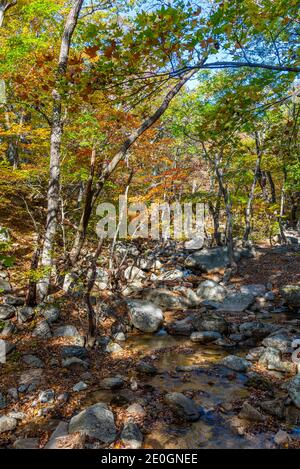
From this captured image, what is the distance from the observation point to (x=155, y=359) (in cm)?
700

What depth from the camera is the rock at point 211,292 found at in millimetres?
11852

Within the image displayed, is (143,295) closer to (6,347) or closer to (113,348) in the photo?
(113,348)

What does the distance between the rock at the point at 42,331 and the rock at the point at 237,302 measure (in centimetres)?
624

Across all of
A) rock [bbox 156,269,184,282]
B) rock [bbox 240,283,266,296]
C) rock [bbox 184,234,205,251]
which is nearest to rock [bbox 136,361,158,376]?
rock [bbox 240,283,266,296]

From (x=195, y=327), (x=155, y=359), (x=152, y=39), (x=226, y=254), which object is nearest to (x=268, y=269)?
(x=226, y=254)

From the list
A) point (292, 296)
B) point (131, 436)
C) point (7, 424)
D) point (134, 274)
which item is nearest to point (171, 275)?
point (134, 274)

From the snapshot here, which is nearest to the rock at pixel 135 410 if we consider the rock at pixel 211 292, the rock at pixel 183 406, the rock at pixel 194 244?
the rock at pixel 183 406

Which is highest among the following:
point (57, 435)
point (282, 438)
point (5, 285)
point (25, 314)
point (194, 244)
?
point (194, 244)

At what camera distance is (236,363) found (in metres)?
6.62

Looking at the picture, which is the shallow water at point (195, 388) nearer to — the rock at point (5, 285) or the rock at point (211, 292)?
the rock at point (211, 292)

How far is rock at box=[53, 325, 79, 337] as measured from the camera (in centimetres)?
723

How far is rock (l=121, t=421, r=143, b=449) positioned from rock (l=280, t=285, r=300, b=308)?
8.34 metres

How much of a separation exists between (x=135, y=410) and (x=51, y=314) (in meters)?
4.12
